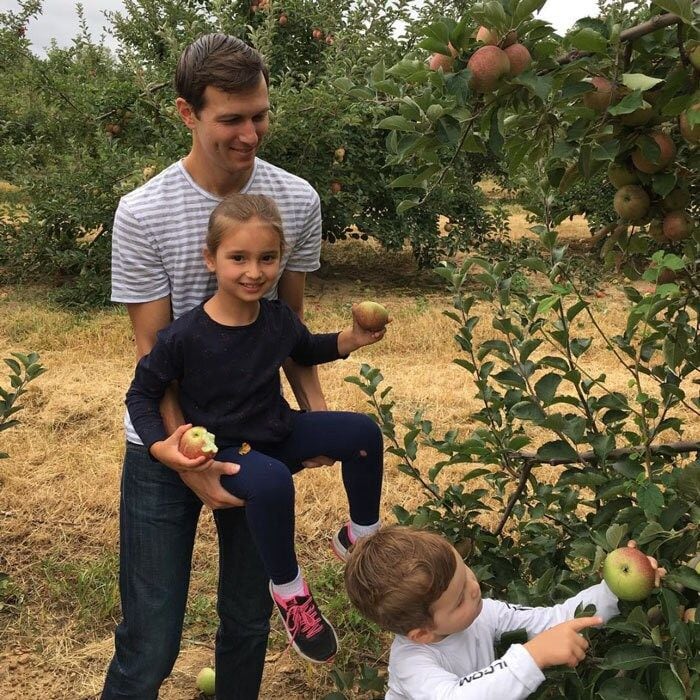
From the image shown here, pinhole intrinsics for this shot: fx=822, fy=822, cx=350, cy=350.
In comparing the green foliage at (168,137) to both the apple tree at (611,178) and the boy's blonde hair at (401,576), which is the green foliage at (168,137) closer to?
the apple tree at (611,178)

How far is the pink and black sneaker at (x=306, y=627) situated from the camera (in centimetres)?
158

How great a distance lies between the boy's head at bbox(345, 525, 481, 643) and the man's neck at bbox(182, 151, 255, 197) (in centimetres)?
73

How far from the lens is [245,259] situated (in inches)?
59.6

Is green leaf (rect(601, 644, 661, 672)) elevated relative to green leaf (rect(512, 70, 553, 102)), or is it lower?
lower

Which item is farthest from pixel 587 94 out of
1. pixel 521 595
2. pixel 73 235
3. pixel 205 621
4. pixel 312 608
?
pixel 73 235

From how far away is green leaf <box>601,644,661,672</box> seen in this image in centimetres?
106

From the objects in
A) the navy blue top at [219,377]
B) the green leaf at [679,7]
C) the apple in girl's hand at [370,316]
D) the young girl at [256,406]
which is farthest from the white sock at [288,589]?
the green leaf at [679,7]

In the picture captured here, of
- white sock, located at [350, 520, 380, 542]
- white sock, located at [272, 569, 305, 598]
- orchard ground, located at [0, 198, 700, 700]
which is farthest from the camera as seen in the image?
orchard ground, located at [0, 198, 700, 700]

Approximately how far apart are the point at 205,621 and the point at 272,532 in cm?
122

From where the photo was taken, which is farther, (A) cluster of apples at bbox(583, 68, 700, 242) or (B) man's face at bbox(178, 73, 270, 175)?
(B) man's face at bbox(178, 73, 270, 175)

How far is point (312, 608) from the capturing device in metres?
1.61

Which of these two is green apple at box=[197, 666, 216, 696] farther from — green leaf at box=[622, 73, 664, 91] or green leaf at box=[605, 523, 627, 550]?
green leaf at box=[622, 73, 664, 91]

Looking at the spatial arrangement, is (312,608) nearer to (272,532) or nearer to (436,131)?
(272,532)

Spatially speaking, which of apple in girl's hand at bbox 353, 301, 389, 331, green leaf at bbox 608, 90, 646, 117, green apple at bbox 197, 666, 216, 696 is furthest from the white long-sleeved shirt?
green apple at bbox 197, 666, 216, 696
